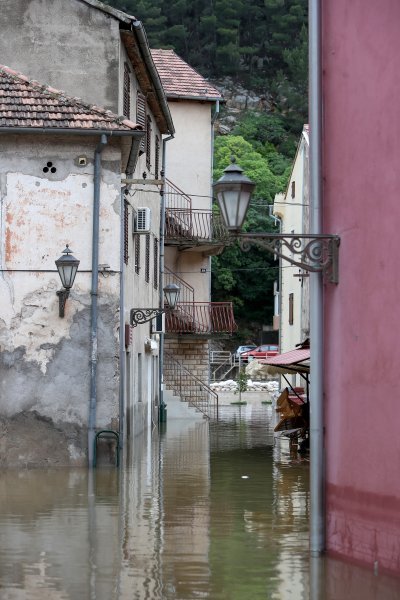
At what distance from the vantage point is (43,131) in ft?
67.3

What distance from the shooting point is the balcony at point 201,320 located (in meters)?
37.9

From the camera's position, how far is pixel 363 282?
11.1 meters

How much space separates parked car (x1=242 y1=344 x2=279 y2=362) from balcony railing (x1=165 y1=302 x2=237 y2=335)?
29.6m

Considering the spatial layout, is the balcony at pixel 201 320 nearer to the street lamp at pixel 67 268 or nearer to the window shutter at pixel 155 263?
the window shutter at pixel 155 263

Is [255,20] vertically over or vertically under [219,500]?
over

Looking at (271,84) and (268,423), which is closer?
(268,423)

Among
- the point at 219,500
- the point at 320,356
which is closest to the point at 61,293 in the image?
the point at 219,500

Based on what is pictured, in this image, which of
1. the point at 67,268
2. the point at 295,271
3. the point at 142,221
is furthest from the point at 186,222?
the point at 67,268

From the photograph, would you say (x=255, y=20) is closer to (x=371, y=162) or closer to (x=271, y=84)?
(x=271, y=84)

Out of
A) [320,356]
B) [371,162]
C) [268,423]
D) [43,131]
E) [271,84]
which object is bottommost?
[268,423]

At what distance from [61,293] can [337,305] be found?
9.57m

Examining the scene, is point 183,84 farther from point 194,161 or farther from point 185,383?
point 185,383

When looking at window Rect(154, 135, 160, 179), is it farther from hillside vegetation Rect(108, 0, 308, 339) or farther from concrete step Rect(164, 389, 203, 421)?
hillside vegetation Rect(108, 0, 308, 339)

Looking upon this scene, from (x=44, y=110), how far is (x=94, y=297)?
341 cm
